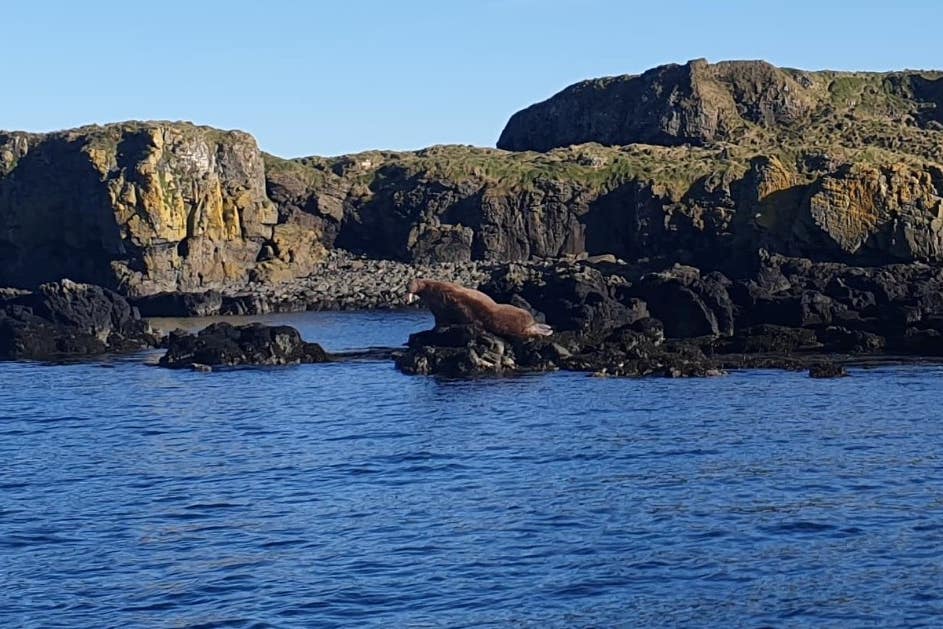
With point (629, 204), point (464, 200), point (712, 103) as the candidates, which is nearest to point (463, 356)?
point (629, 204)

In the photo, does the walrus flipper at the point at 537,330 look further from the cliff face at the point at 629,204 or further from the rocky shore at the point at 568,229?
the cliff face at the point at 629,204

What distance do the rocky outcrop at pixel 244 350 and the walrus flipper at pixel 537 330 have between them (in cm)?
667

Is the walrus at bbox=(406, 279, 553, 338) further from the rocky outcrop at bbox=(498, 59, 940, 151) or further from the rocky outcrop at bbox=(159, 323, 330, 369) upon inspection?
the rocky outcrop at bbox=(498, 59, 940, 151)

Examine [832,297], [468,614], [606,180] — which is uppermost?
[606,180]

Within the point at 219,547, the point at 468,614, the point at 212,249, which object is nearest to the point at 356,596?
the point at 468,614

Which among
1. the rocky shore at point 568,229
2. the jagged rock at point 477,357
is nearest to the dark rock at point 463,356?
the jagged rock at point 477,357

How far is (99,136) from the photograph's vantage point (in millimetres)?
88812

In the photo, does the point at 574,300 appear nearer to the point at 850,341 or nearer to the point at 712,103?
the point at 850,341

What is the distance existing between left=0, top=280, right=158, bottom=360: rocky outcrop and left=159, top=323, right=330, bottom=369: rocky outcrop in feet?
25.3

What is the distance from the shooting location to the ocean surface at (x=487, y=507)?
16.7 m

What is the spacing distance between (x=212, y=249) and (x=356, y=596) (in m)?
70.2

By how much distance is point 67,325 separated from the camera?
57312 mm

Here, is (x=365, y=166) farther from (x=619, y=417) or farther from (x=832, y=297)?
(x=619, y=417)

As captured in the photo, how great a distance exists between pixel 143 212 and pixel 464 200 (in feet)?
71.3
